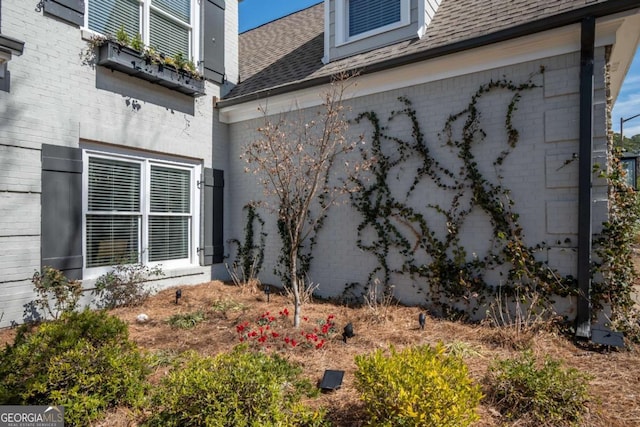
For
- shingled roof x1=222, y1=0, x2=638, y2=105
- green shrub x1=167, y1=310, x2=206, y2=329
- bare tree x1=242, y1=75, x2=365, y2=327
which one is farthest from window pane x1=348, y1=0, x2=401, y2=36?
green shrub x1=167, y1=310, x2=206, y2=329

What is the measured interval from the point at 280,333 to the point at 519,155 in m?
3.52

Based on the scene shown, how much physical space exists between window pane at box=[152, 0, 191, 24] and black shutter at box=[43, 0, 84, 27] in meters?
1.25

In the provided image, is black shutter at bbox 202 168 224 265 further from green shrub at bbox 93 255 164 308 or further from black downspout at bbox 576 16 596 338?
black downspout at bbox 576 16 596 338

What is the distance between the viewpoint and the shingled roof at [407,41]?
423 centimetres

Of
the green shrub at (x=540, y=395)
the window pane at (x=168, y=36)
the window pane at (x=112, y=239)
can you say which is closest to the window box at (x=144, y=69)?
the window pane at (x=168, y=36)

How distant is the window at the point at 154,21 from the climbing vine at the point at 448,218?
3.42 metres

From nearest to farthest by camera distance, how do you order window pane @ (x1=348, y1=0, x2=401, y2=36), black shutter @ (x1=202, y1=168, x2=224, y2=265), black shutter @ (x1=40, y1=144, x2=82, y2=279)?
black shutter @ (x1=40, y1=144, x2=82, y2=279) → window pane @ (x1=348, y1=0, x2=401, y2=36) → black shutter @ (x1=202, y1=168, x2=224, y2=265)

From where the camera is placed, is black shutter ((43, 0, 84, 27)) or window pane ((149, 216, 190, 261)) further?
window pane ((149, 216, 190, 261))

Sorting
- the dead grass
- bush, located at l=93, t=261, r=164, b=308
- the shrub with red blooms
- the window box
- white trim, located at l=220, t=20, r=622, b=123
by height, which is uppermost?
the window box

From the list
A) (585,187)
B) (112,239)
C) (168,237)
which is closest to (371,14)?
(585,187)

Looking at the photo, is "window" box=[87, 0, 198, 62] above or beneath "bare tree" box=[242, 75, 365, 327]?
above

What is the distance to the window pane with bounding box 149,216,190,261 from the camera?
19.4 feet

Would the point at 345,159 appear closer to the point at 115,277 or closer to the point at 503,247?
the point at 503,247

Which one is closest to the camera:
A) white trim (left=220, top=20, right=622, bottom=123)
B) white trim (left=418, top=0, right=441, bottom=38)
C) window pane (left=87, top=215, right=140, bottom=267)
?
white trim (left=220, top=20, right=622, bottom=123)
